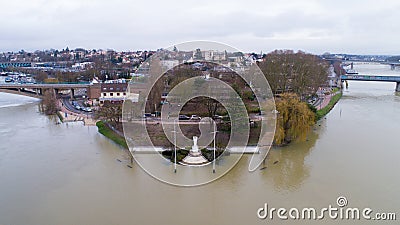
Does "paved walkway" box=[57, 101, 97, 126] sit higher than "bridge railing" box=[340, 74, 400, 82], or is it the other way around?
"bridge railing" box=[340, 74, 400, 82]

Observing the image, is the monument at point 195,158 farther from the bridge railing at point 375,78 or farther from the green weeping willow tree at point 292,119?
the bridge railing at point 375,78

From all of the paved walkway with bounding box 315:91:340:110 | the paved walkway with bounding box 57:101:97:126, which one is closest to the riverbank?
the paved walkway with bounding box 57:101:97:126

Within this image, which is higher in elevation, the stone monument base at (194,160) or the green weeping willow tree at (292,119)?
the green weeping willow tree at (292,119)

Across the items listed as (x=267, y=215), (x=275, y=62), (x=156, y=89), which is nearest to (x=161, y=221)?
(x=267, y=215)

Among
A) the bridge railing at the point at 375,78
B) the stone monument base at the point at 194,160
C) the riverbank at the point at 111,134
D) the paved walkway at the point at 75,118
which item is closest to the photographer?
the stone monument base at the point at 194,160

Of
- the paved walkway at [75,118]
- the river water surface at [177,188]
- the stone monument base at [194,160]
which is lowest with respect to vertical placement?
the river water surface at [177,188]

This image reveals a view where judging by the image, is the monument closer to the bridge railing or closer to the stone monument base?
the stone monument base

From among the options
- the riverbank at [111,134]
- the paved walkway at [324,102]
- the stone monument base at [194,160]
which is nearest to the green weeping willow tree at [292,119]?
the stone monument base at [194,160]
